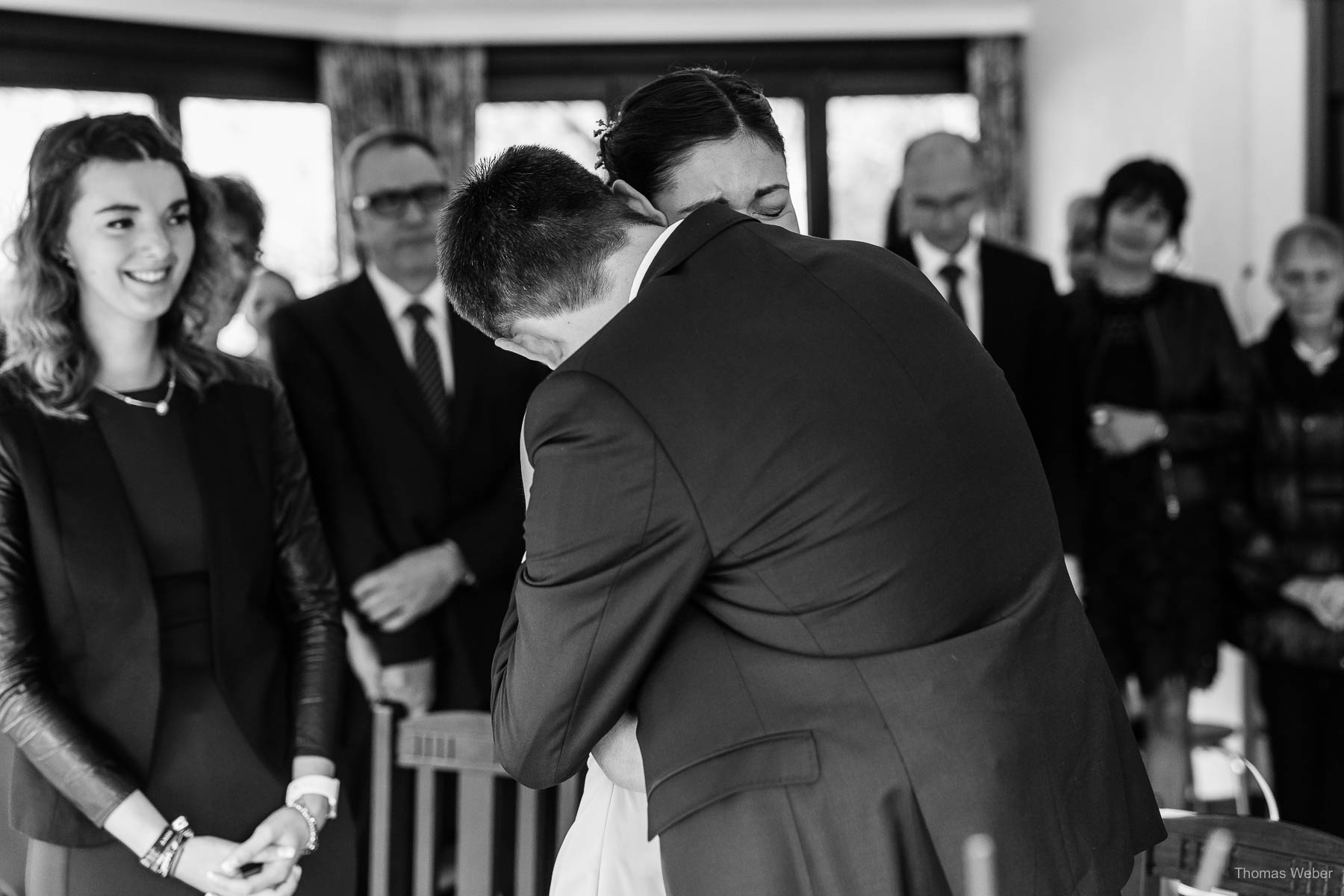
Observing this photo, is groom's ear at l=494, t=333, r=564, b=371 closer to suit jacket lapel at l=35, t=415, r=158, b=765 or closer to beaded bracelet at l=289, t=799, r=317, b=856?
suit jacket lapel at l=35, t=415, r=158, b=765

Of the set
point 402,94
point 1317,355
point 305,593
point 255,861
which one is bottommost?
point 255,861

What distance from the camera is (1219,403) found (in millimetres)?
4023

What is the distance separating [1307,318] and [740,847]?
11.0 feet

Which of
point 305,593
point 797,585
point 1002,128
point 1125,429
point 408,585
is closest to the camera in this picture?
point 797,585

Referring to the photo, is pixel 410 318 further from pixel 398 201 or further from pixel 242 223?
pixel 242 223

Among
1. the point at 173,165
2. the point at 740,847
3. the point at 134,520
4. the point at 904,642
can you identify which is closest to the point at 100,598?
the point at 134,520

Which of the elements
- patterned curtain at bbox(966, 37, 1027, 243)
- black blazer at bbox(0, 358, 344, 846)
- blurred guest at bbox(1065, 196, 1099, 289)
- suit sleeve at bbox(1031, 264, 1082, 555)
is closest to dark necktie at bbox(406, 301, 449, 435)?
black blazer at bbox(0, 358, 344, 846)

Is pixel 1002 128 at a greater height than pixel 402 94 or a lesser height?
lesser

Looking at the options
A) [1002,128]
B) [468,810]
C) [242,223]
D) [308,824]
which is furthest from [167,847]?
[1002,128]

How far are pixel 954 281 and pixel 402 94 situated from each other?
667cm

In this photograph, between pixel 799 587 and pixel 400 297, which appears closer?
pixel 799 587

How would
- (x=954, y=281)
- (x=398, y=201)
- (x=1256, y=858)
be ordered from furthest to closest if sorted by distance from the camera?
(x=954, y=281) → (x=398, y=201) → (x=1256, y=858)

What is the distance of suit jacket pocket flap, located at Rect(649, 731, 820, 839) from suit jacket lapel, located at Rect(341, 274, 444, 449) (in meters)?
1.94

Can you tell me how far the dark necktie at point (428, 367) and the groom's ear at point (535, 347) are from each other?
1591mm
